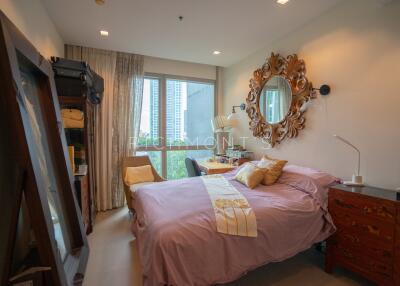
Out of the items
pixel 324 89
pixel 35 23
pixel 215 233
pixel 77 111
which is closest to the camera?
pixel 215 233

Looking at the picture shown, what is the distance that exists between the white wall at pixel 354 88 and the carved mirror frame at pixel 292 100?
0.10 m

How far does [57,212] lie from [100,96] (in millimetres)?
2173

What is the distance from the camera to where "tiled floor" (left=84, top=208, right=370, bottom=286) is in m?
1.90

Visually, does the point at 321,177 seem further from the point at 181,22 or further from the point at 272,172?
the point at 181,22

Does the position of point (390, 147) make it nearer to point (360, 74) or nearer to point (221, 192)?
point (360, 74)

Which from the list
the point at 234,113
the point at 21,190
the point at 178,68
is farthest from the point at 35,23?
the point at 234,113

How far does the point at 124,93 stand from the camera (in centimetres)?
372

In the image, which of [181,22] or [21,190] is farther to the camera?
[181,22]

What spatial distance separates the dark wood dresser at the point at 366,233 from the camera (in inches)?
62.9

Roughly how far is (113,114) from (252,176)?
256cm

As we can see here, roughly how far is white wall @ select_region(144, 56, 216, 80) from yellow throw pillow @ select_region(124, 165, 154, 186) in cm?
182

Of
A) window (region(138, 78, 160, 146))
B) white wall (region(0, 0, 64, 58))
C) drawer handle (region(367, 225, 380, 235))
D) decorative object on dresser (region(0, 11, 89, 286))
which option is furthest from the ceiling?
drawer handle (region(367, 225, 380, 235))

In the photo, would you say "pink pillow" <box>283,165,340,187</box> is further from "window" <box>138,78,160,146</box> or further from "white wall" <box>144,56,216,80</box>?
"white wall" <box>144,56,216,80</box>

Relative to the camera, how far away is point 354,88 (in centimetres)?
220
